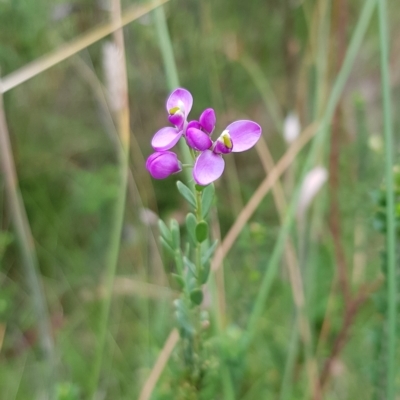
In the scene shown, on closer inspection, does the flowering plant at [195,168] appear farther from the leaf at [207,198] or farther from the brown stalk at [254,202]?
the brown stalk at [254,202]

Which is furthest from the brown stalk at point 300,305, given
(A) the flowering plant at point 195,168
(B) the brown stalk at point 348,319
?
(A) the flowering plant at point 195,168

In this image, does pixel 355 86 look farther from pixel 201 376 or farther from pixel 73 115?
pixel 201 376

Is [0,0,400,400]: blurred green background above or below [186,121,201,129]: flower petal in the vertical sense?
above

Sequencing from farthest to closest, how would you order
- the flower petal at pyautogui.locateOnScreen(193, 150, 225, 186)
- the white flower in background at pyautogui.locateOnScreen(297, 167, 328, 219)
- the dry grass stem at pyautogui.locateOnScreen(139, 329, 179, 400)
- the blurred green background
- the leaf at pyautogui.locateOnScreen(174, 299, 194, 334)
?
the blurred green background
the white flower in background at pyautogui.locateOnScreen(297, 167, 328, 219)
the dry grass stem at pyautogui.locateOnScreen(139, 329, 179, 400)
the leaf at pyautogui.locateOnScreen(174, 299, 194, 334)
the flower petal at pyautogui.locateOnScreen(193, 150, 225, 186)

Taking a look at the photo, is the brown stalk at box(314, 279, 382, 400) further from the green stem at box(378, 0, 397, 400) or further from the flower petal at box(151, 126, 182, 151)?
the flower petal at box(151, 126, 182, 151)

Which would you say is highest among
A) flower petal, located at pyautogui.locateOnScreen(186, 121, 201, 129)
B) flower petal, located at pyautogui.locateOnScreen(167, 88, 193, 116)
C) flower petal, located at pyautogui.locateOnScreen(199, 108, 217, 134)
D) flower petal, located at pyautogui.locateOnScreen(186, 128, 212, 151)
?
flower petal, located at pyautogui.locateOnScreen(167, 88, 193, 116)

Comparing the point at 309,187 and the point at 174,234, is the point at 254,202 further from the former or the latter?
the point at 174,234

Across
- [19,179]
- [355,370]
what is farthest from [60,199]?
[355,370]

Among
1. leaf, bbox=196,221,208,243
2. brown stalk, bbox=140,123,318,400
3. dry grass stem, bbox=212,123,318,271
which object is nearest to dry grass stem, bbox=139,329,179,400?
brown stalk, bbox=140,123,318,400
